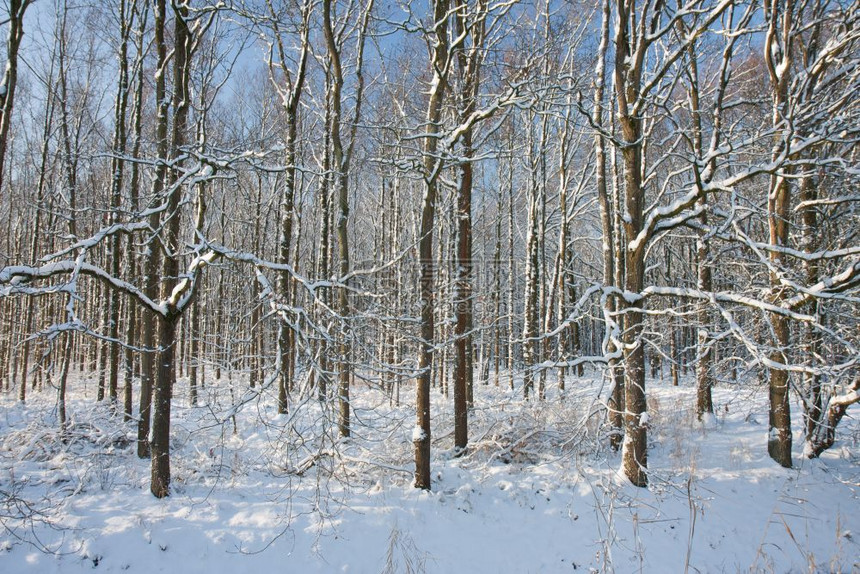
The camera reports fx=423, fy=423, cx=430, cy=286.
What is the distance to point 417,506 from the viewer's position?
256 inches

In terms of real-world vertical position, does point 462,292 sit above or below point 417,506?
above

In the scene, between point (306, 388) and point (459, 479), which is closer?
point (306, 388)

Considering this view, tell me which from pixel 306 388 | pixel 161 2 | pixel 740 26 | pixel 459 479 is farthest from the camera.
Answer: pixel 740 26

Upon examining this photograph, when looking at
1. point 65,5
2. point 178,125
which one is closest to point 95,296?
point 65,5

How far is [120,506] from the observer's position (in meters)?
5.91

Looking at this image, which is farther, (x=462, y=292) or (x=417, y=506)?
(x=462, y=292)

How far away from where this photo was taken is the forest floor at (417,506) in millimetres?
5309

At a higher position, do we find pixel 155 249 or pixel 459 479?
pixel 155 249

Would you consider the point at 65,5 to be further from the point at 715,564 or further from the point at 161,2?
the point at 715,564

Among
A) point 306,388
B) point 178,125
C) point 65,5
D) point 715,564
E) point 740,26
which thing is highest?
point 65,5

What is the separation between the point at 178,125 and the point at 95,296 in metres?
18.4

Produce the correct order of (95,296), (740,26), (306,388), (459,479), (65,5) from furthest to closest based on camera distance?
(95,296)
(65,5)
(740,26)
(459,479)
(306,388)

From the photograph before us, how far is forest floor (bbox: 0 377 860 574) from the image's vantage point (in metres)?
5.31

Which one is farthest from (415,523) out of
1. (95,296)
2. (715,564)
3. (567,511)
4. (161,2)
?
(95,296)
